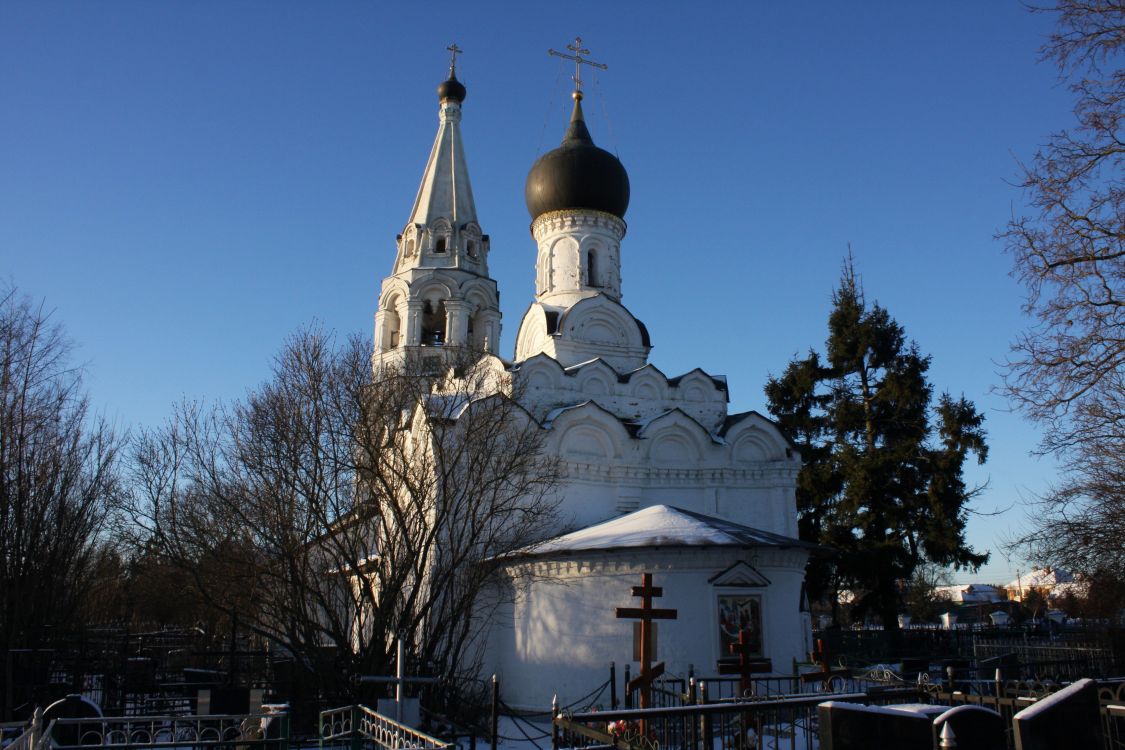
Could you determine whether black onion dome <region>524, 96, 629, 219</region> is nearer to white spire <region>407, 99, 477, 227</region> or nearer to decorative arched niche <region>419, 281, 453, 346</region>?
white spire <region>407, 99, 477, 227</region>

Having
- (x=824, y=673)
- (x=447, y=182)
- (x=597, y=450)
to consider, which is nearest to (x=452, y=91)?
(x=447, y=182)

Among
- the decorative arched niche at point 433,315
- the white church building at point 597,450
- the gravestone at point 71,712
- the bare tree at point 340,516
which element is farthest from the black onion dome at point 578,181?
the gravestone at point 71,712

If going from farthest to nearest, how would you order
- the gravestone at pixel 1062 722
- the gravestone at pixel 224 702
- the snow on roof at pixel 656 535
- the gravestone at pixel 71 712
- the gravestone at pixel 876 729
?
the snow on roof at pixel 656 535
the gravestone at pixel 224 702
the gravestone at pixel 71 712
the gravestone at pixel 1062 722
the gravestone at pixel 876 729

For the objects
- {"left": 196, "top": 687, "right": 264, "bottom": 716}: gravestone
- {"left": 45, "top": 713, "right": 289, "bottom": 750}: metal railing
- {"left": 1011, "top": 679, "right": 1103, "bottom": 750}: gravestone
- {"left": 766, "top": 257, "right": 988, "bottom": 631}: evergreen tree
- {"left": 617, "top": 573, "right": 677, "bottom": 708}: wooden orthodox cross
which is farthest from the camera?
{"left": 766, "top": 257, "right": 988, "bottom": 631}: evergreen tree

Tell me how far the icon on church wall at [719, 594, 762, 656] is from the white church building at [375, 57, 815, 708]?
0.02 m

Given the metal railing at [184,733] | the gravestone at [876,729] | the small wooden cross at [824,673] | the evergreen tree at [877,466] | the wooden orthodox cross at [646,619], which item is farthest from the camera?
the evergreen tree at [877,466]

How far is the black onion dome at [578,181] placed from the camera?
21.6 metres

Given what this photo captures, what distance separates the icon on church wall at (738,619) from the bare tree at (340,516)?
3579 millimetres

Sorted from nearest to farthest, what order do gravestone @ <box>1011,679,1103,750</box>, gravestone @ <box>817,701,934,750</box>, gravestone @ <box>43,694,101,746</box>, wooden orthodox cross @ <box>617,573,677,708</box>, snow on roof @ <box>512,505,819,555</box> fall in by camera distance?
gravestone @ <box>817,701,934,750</box>, gravestone @ <box>1011,679,1103,750</box>, gravestone @ <box>43,694,101,746</box>, wooden orthodox cross @ <box>617,573,677,708</box>, snow on roof @ <box>512,505,819,555</box>

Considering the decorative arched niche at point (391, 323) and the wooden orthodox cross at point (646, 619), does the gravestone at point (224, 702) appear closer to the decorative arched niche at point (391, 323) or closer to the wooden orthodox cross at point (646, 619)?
the wooden orthodox cross at point (646, 619)

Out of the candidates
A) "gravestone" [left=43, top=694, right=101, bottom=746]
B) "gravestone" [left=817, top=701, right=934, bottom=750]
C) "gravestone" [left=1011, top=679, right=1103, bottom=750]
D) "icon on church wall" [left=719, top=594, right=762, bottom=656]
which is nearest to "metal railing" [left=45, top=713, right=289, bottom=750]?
"gravestone" [left=43, top=694, right=101, bottom=746]

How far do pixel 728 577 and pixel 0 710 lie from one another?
33.7 ft

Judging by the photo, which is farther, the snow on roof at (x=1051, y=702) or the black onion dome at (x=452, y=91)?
the black onion dome at (x=452, y=91)

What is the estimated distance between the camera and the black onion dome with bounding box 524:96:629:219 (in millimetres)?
21609
